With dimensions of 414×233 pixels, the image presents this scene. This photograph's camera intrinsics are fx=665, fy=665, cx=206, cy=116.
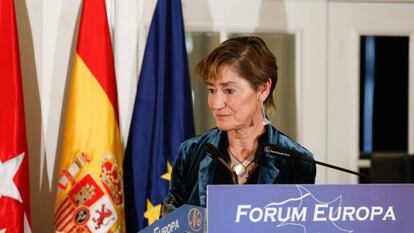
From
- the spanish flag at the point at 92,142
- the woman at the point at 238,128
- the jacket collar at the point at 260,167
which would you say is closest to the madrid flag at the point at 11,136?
the spanish flag at the point at 92,142

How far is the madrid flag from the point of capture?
2.67m

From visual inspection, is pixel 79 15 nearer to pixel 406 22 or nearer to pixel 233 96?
pixel 233 96

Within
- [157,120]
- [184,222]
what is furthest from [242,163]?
[184,222]

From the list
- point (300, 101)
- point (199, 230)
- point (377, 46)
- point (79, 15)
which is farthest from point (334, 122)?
point (199, 230)

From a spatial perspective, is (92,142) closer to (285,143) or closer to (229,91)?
(229,91)

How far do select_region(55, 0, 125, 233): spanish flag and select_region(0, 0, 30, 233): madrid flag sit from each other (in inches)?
6.2

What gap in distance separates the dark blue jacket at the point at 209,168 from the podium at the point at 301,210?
834 mm

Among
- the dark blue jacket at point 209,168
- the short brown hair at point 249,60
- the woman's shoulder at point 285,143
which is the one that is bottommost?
the dark blue jacket at point 209,168

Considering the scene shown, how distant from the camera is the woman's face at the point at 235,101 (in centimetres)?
247

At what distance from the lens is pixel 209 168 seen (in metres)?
2.44

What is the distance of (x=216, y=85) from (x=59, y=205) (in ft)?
2.79

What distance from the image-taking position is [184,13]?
3.18 meters

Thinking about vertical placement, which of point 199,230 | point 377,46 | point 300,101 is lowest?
point 199,230

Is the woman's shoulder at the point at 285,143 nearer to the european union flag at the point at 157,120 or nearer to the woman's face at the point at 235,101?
the woman's face at the point at 235,101
